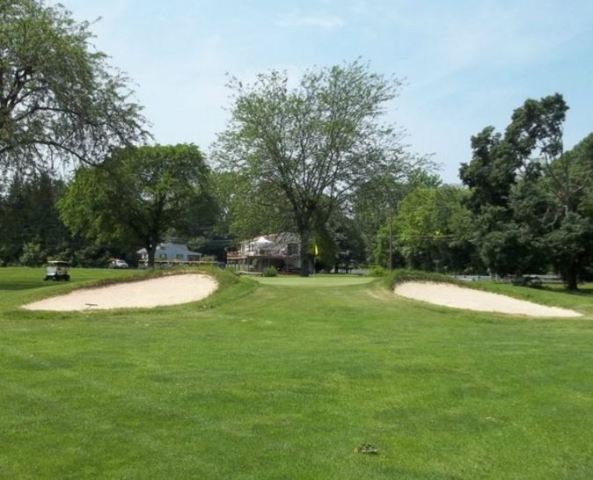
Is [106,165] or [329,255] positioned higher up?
[106,165]

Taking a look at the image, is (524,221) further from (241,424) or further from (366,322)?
(241,424)

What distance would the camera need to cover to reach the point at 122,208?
43062 mm

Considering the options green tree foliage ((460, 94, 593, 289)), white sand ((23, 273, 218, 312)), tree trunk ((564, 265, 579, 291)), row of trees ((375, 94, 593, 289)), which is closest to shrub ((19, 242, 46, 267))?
row of trees ((375, 94, 593, 289))

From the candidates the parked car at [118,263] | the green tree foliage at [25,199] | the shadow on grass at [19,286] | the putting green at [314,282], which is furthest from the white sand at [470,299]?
the parked car at [118,263]

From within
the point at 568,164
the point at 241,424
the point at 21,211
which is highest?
the point at 568,164

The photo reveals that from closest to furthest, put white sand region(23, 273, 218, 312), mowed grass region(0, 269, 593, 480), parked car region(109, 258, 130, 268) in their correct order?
mowed grass region(0, 269, 593, 480) < white sand region(23, 273, 218, 312) < parked car region(109, 258, 130, 268)

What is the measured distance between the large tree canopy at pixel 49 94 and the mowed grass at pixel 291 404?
82.3 feet

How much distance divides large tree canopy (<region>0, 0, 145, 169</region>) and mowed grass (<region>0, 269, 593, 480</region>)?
2507 centimetres

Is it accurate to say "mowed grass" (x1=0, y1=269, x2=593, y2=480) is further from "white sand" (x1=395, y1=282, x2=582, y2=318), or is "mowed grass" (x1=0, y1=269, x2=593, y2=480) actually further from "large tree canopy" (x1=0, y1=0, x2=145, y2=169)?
Result: "large tree canopy" (x1=0, y1=0, x2=145, y2=169)

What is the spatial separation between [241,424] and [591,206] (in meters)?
49.7

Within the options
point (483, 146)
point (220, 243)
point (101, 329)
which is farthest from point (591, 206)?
point (220, 243)

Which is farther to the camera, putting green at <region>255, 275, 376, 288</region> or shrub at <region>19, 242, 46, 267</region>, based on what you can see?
shrub at <region>19, 242, 46, 267</region>

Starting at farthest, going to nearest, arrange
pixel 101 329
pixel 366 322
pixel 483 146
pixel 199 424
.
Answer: pixel 483 146 → pixel 366 322 → pixel 101 329 → pixel 199 424

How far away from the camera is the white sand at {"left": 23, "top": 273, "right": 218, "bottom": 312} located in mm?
20516
